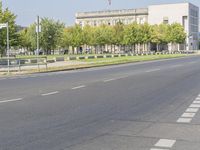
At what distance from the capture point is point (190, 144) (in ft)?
24.6

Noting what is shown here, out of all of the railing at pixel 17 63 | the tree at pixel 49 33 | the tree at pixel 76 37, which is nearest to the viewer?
the railing at pixel 17 63

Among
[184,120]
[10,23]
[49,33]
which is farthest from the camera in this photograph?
[49,33]

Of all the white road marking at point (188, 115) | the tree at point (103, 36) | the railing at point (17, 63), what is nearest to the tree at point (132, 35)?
the tree at point (103, 36)

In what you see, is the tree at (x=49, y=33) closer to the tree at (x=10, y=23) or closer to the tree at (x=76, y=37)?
the tree at (x=10, y=23)

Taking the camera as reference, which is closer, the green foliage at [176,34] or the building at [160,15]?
the green foliage at [176,34]

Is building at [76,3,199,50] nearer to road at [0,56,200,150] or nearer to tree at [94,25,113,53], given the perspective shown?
tree at [94,25,113,53]

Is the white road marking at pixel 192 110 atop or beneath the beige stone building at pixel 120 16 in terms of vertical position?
beneath

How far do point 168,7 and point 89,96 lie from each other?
588ft

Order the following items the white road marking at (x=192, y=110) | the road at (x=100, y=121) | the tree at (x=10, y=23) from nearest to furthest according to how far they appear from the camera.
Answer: the road at (x=100, y=121)
the white road marking at (x=192, y=110)
the tree at (x=10, y=23)

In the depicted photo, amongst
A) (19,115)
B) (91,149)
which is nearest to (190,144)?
(91,149)

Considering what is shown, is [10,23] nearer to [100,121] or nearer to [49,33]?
[49,33]

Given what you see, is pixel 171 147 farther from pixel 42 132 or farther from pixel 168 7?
pixel 168 7

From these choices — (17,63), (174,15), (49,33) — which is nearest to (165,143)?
(17,63)

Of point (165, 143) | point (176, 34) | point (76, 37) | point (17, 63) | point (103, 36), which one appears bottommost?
point (165, 143)
